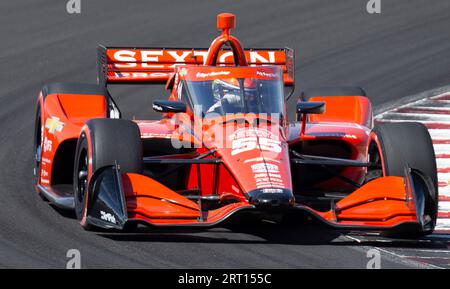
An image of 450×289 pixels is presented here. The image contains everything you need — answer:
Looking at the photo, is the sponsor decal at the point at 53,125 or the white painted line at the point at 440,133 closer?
the sponsor decal at the point at 53,125

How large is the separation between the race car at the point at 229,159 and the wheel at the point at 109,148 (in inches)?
0.5

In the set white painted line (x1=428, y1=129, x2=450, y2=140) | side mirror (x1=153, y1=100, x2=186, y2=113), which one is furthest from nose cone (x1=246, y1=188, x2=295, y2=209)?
white painted line (x1=428, y1=129, x2=450, y2=140)

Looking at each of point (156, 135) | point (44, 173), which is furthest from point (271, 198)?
point (44, 173)

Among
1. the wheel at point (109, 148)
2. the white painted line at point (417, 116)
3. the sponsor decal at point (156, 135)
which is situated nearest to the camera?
the wheel at point (109, 148)

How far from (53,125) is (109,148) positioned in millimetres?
1886

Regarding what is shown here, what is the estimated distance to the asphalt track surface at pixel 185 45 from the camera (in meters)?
10.2

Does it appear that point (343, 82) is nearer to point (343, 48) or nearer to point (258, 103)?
point (343, 48)

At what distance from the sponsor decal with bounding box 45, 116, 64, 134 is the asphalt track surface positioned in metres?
0.68

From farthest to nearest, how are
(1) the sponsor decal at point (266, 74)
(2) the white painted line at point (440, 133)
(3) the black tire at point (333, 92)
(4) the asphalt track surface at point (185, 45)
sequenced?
(2) the white painted line at point (440, 133) < (3) the black tire at point (333, 92) < (1) the sponsor decal at point (266, 74) < (4) the asphalt track surface at point (185, 45)

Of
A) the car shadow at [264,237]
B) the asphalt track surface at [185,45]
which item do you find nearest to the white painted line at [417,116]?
the asphalt track surface at [185,45]

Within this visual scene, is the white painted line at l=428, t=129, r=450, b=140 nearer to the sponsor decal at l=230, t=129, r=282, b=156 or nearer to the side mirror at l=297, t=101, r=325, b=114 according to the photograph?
the side mirror at l=297, t=101, r=325, b=114

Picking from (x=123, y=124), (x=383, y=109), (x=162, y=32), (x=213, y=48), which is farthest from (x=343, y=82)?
(x=123, y=124)

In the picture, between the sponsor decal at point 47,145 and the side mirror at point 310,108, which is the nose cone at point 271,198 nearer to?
the side mirror at point 310,108
